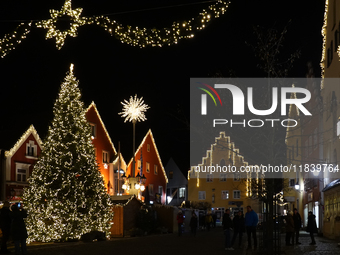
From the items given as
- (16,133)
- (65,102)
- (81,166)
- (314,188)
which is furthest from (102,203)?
(314,188)

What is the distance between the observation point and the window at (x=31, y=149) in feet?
142

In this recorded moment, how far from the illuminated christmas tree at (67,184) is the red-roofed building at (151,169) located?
30.9m

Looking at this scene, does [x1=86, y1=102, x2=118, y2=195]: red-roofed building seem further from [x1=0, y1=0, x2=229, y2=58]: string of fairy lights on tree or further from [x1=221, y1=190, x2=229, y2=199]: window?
[x1=0, y1=0, x2=229, y2=58]: string of fairy lights on tree

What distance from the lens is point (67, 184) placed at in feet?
88.4

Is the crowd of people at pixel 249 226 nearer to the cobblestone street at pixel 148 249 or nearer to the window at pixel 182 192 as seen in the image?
the cobblestone street at pixel 148 249

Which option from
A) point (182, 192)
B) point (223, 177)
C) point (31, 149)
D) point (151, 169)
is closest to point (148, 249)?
point (31, 149)

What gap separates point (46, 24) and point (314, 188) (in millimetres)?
37258

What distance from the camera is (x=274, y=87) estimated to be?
1972 centimetres

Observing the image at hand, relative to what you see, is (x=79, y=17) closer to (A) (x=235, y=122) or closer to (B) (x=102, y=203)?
(A) (x=235, y=122)

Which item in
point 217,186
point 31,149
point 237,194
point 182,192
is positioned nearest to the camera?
point 31,149

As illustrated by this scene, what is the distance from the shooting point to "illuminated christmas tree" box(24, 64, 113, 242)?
2658cm

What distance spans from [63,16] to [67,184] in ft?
54.1

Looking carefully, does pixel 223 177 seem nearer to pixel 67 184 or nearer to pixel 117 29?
pixel 67 184

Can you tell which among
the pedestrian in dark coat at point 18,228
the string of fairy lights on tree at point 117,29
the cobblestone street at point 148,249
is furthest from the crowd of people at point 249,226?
the string of fairy lights on tree at point 117,29
